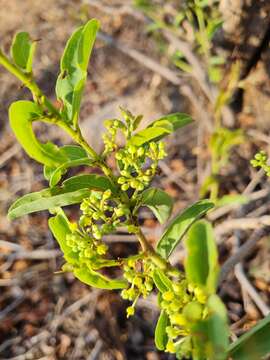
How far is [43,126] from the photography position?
8.89 feet

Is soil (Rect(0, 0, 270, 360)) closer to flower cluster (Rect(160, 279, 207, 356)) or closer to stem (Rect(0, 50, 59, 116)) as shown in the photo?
flower cluster (Rect(160, 279, 207, 356))

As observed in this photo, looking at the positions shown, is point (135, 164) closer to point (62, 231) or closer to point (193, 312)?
point (62, 231)

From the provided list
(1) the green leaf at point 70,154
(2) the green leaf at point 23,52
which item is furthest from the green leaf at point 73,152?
(2) the green leaf at point 23,52

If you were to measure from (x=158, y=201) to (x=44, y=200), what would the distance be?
0.31 m

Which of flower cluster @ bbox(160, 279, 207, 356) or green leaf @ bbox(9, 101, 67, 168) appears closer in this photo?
flower cluster @ bbox(160, 279, 207, 356)

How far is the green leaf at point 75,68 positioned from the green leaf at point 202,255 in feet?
1.14

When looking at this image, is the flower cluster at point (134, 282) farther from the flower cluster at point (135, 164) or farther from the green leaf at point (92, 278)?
the flower cluster at point (135, 164)

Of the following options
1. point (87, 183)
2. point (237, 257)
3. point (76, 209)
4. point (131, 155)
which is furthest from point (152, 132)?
point (76, 209)

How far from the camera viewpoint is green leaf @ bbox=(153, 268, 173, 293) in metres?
0.99


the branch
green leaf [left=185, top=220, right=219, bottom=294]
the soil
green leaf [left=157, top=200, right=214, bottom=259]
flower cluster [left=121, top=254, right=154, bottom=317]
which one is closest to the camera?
green leaf [left=185, top=220, right=219, bottom=294]

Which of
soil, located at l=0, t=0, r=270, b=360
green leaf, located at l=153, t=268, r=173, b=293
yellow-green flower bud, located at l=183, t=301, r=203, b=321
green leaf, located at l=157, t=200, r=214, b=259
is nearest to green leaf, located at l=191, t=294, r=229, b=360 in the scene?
yellow-green flower bud, located at l=183, t=301, r=203, b=321

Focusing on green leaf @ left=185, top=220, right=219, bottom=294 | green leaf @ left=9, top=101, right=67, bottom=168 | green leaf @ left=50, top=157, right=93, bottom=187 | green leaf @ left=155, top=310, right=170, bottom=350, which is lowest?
green leaf @ left=155, top=310, right=170, bottom=350

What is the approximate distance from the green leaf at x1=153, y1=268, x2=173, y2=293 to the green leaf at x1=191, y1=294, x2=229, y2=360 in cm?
24

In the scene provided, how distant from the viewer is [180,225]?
→ 3.65 feet
